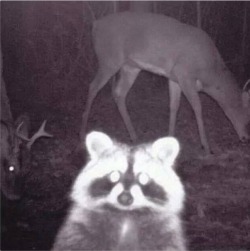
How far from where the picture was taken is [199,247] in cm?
313

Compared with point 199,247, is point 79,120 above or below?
below

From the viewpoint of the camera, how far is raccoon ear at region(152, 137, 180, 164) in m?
1.80

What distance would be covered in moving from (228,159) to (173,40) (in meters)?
0.97

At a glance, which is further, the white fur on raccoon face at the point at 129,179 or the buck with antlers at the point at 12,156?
the buck with antlers at the point at 12,156

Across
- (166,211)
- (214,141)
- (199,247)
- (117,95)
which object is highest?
(166,211)

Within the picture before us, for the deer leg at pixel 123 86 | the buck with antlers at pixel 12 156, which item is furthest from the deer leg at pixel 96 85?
the buck with antlers at pixel 12 156

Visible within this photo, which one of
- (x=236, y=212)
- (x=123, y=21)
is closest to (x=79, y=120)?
(x=123, y=21)

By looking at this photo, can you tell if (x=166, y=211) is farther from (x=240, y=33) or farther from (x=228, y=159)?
(x=240, y=33)

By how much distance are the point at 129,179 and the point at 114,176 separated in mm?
41

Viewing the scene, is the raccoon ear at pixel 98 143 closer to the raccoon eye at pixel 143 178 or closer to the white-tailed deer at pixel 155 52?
the raccoon eye at pixel 143 178

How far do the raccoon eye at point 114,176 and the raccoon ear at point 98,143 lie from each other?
0.13 metres

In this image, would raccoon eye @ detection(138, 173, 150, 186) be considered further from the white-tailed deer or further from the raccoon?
the white-tailed deer

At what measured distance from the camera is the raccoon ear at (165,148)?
5.92 feet

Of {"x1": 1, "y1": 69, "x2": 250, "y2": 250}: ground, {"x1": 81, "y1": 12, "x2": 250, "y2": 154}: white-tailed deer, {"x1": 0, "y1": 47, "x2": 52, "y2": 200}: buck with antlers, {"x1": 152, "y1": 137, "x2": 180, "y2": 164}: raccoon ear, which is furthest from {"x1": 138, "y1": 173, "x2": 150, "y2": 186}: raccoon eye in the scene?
{"x1": 81, "y1": 12, "x2": 250, "y2": 154}: white-tailed deer
